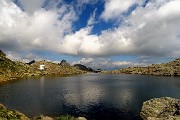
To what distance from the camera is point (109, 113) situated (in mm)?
105125

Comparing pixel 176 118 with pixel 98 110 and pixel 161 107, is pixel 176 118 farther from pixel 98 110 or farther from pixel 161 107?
pixel 98 110

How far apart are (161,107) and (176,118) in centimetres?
3017

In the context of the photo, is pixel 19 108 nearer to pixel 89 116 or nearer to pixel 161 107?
pixel 89 116

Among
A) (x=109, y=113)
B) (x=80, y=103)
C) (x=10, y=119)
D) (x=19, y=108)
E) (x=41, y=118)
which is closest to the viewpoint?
(x=10, y=119)

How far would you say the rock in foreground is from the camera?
9381 cm

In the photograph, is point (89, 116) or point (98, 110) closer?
point (89, 116)

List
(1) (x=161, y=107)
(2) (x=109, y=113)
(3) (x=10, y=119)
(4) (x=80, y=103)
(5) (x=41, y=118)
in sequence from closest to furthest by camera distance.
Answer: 1. (3) (x=10, y=119)
2. (5) (x=41, y=118)
3. (1) (x=161, y=107)
4. (2) (x=109, y=113)
5. (4) (x=80, y=103)

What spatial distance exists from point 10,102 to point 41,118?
53789 mm

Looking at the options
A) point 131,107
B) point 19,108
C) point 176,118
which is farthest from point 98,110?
point 176,118

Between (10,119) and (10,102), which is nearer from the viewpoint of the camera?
(10,119)

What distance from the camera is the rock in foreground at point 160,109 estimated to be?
93.8 metres

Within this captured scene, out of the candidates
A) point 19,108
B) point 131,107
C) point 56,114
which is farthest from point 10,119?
point 131,107

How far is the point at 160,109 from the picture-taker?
3826 inches

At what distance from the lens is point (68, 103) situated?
128375 mm
